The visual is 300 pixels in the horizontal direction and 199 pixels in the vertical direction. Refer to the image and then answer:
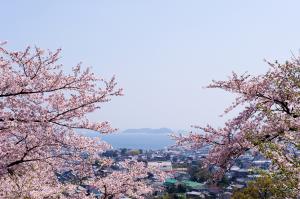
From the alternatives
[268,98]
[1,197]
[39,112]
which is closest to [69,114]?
[39,112]

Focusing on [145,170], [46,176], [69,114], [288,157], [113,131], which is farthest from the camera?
[145,170]

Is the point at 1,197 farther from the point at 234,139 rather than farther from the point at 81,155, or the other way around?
the point at 234,139

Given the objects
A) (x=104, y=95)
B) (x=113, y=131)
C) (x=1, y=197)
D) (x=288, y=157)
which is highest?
(x=104, y=95)

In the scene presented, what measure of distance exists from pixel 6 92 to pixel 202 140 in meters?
4.39

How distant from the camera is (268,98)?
9.69 m

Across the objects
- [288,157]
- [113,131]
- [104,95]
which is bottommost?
[288,157]

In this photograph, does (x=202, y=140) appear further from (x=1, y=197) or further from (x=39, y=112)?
(x=1, y=197)

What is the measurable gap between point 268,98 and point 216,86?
136cm

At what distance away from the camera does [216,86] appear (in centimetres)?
1063

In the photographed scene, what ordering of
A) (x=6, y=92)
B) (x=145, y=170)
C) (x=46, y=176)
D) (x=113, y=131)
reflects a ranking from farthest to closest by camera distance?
(x=145, y=170)
(x=46, y=176)
(x=113, y=131)
(x=6, y=92)

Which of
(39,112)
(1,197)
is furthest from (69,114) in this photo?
(1,197)

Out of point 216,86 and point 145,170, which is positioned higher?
point 216,86

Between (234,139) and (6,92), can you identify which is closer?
(6,92)

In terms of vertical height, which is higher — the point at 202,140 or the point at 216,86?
the point at 216,86
